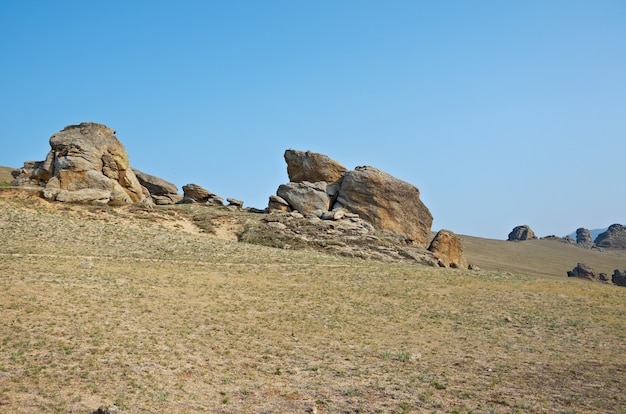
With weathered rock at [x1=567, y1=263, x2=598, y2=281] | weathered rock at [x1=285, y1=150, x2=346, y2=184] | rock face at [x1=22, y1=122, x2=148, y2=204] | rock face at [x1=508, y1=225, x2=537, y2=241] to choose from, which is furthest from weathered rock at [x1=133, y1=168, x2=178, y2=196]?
rock face at [x1=508, y1=225, x2=537, y2=241]

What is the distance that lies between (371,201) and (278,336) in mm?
40998

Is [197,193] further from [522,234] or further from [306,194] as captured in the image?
[522,234]

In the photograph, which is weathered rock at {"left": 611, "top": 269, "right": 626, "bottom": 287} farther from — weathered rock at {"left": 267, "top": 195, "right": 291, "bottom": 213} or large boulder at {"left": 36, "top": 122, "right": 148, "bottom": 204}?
large boulder at {"left": 36, "top": 122, "right": 148, "bottom": 204}

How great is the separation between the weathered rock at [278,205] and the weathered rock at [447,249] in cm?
1637

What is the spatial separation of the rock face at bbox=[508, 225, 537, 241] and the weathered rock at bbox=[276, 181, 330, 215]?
110880mm

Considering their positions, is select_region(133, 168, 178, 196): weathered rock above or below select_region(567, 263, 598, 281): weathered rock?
above

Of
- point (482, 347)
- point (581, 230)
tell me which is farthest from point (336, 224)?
point (581, 230)

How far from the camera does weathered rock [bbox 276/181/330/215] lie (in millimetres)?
60781

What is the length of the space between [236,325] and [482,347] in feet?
31.7

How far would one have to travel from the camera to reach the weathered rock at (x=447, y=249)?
189ft

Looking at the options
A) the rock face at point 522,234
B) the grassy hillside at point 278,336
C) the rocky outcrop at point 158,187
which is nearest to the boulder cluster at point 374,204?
the rocky outcrop at point 158,187

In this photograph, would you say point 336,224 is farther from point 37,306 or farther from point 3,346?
point 3,346

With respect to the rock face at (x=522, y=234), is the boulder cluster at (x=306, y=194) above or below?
below

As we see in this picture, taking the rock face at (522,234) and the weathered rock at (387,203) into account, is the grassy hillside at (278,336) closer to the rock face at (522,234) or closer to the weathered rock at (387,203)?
the weathered rock at (387,203)
